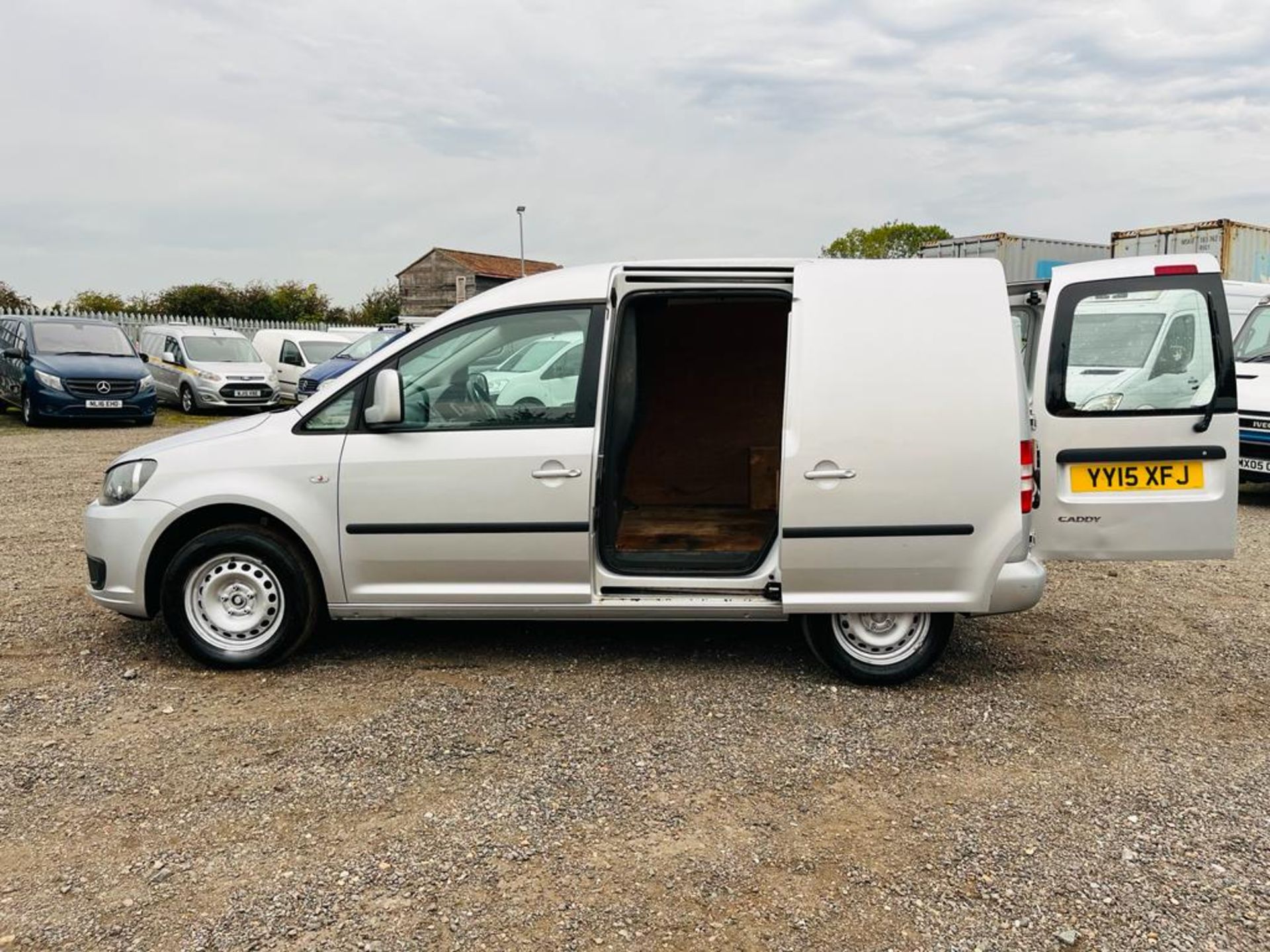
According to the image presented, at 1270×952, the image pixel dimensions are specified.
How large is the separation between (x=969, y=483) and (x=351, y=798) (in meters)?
2.76

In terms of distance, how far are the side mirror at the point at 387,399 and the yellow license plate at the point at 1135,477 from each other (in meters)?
3.14

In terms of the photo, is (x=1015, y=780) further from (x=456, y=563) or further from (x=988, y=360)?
(x=456, y=563)

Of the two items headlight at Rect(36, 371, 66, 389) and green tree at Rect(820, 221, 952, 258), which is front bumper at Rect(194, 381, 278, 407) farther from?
green tree at Rect(820, 221, 952, 258)

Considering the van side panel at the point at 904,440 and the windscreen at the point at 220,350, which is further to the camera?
the windscreen at the point at 220,350

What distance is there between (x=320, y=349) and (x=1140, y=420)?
19126 mm

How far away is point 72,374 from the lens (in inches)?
599

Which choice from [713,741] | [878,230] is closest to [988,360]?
[713,741]

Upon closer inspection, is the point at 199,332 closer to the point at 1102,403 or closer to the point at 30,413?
the point at 30,413

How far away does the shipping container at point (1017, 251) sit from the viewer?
1873 cm

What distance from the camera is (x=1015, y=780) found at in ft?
11.8

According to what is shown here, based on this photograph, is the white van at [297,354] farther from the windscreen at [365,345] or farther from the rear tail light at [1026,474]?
the rear tail light at [1026,474]

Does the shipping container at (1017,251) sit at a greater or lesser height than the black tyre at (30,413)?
greater

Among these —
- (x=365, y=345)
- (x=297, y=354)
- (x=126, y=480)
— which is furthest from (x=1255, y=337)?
(x=297, y=354)

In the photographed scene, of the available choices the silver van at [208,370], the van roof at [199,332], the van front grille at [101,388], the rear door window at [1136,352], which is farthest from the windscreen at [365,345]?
the rear door window at [1136,352]
